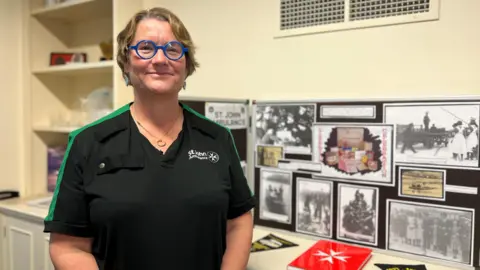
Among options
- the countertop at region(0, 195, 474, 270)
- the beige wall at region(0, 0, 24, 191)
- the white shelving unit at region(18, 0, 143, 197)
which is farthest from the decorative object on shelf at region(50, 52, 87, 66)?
the countertop at region(0, 195, 474, 270)

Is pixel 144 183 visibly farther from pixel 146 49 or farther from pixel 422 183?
pixel 422 183

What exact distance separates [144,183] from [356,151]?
37.0 inches

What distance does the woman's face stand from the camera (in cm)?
110

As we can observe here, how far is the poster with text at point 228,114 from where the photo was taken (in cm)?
179

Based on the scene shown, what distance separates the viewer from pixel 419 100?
5.10ft

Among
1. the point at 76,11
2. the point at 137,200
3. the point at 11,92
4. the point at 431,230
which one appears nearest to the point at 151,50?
the point at 137,200

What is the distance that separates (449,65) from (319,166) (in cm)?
64

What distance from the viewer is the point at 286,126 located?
73.6 inches

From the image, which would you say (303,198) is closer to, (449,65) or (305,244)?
(305,244)

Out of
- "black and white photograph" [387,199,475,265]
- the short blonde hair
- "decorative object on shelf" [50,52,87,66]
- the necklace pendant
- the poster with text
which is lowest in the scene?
"black and white photograph" [387,199,475,265]

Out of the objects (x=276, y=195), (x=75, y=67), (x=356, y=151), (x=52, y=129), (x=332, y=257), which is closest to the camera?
(x=332, y=257)

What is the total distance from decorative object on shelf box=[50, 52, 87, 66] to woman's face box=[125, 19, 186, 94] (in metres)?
1.61

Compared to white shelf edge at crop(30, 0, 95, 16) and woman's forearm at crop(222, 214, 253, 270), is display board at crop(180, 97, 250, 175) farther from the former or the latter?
white shelf edge at crop(30, 0, 95, 16)

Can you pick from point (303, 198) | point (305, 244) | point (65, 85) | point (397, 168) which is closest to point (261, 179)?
point (303, 198)
